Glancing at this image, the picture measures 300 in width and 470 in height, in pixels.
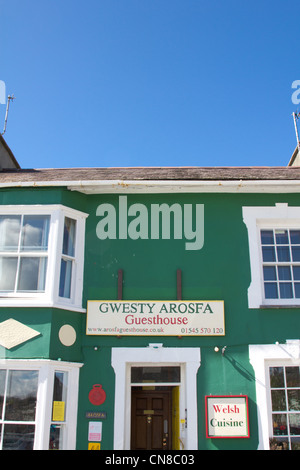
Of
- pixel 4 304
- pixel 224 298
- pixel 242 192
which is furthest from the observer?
pixel 242 192

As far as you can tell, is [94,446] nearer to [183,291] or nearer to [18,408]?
[18,408]

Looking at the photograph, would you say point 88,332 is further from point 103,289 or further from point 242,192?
point 242,192

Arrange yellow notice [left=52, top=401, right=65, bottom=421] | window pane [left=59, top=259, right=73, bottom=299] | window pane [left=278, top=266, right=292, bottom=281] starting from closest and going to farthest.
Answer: yellow notice [left=52, top=401, right=65, bottom=421] < window pane [left=59, top=259, right=73, bottom=299] < window pane [left=278, top=266, right=292, bottom=281]

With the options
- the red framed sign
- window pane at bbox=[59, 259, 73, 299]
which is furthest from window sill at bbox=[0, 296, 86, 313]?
the red framed sign

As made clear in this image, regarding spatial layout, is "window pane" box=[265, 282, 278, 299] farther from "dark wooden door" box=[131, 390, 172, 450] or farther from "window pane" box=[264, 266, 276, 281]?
"dark wooden door" box=[131, 390, 172, 450]

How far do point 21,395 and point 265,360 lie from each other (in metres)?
4.59

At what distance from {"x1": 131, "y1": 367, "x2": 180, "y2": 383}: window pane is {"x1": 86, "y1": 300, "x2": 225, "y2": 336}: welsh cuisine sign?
0.72m

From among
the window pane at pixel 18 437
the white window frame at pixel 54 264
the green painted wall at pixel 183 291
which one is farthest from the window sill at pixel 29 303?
the window pane at pixel 18 437

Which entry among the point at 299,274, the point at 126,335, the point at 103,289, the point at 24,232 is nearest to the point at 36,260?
the point at 24,232

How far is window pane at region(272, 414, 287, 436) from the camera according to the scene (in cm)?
856

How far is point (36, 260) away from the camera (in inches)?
365

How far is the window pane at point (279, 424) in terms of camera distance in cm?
856

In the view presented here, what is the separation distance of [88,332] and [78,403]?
1.32 metres
